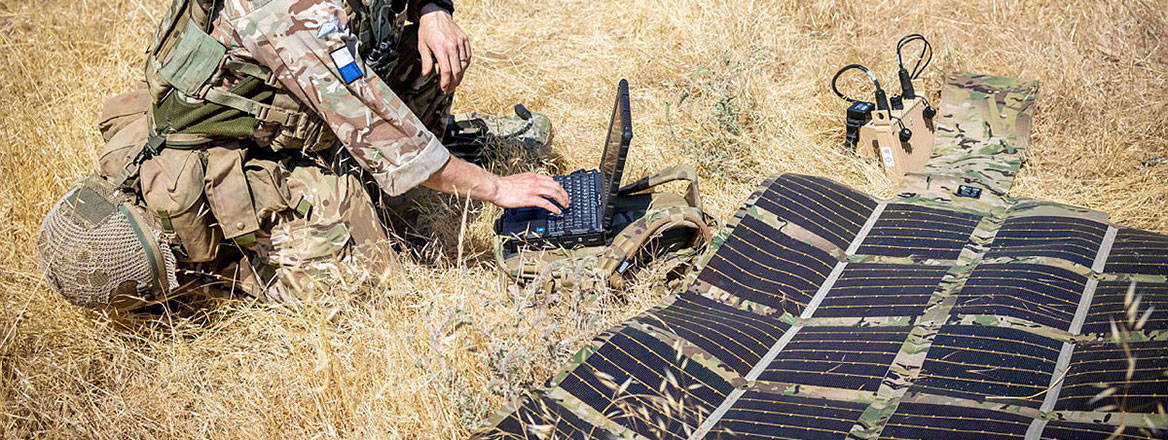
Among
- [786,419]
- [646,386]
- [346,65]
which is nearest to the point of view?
[786,419]

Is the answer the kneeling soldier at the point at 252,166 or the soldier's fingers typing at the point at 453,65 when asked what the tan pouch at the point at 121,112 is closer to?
the kneeling soldier at the point at 252,166

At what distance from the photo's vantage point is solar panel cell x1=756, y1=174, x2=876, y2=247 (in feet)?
12.3

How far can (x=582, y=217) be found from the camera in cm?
358

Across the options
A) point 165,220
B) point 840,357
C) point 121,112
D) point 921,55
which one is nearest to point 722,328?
point 840,357

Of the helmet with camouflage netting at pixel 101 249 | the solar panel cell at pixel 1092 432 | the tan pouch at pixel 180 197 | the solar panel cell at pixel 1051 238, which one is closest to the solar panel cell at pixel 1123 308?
the solar panel cell at pixel 1051 238

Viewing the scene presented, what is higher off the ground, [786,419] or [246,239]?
[786,419]

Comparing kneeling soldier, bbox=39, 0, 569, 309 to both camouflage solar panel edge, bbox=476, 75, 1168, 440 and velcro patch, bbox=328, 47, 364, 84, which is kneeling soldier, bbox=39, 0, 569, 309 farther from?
camouflage solar panel edge, bbox=476, 75, 1168, 440

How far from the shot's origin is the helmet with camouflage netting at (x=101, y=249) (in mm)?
3402

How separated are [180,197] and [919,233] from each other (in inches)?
111

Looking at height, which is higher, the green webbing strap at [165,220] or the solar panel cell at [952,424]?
the solar panel cell at [952,424]

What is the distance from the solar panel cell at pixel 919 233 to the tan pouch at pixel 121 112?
3056 mm

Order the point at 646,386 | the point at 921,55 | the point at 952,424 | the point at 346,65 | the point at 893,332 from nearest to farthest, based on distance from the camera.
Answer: the point at 952,424 → the point at 646,386 → the point at 893,332 → the point at 346,65 → the point at 921,55

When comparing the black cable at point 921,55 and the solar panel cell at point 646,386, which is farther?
the black cable at point 921,55

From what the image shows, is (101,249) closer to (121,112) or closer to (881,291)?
(121,112)
